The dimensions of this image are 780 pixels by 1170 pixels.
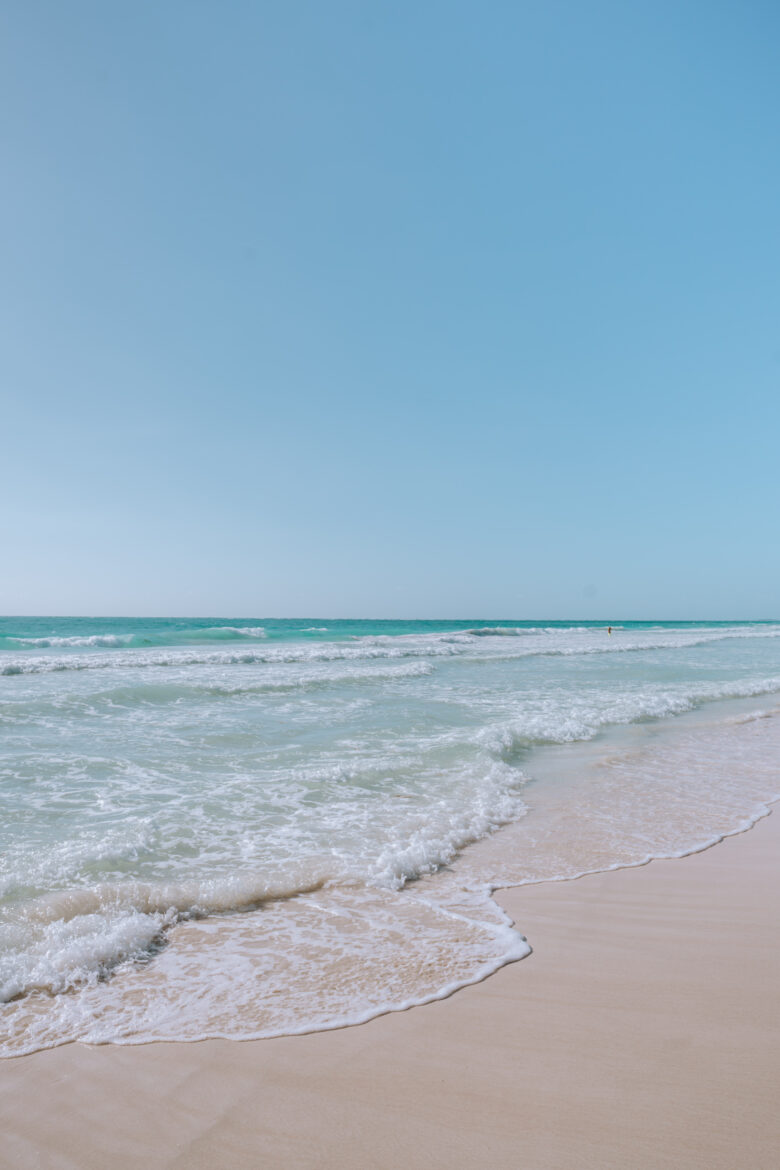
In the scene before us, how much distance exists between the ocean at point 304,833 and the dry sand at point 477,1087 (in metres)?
0.20

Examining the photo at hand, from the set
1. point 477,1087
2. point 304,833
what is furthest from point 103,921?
point 477,1087

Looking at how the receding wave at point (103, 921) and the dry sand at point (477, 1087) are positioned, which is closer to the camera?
the dry sand at point (477, 1087)

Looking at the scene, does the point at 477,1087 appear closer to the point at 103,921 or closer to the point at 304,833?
the point at 103,921

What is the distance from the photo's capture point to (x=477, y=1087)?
2.27m

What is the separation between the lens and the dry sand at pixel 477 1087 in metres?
2.00

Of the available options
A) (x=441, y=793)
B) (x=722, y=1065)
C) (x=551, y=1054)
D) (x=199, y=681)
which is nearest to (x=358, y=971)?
(x=551, y=1054)

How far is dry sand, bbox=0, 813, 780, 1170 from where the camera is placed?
6.56 feet

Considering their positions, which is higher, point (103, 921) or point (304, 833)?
point (103, 921)

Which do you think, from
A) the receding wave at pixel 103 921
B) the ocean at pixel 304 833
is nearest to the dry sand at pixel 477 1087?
the ocean at pixel 304 833

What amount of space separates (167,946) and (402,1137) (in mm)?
1881

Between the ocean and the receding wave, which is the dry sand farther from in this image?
the receding wave

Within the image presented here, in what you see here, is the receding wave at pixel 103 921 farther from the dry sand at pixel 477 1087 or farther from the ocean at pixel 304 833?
the dry sand at pixel 477 1087

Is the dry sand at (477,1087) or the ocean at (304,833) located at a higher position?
the dry sand at (477,1087)

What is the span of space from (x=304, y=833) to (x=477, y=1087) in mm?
3159
